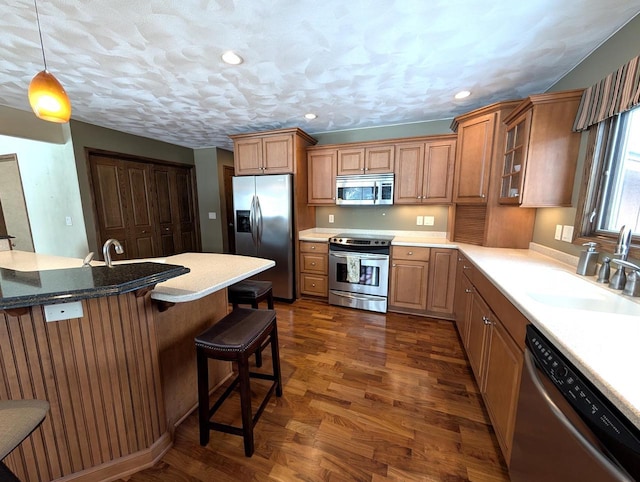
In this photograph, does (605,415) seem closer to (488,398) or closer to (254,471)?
(488,398)

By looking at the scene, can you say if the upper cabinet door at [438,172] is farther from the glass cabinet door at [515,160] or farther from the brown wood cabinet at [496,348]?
the brown wood cabinet at [496,348]

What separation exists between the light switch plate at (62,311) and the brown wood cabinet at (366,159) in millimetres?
2890

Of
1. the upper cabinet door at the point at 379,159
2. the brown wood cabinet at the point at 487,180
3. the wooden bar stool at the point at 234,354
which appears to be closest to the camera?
the wooden bar stool at the point at 234,354

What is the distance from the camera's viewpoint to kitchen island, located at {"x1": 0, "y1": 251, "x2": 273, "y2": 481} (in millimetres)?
1007

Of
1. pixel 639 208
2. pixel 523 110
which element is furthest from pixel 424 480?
pixel 523 110

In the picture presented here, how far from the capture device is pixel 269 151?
10.9 ft

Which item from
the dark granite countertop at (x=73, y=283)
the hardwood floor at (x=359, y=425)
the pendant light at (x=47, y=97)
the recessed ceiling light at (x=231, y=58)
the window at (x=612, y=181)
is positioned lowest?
the hardwood floor at (x=359, y=425)

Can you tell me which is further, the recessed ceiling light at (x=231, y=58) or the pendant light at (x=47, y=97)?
the recessed ceiling light at (x=231, y=58)

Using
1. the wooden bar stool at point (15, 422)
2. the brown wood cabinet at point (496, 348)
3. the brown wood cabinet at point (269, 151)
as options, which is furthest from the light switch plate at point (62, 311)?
the brown wood cabinet at point (269, 151)

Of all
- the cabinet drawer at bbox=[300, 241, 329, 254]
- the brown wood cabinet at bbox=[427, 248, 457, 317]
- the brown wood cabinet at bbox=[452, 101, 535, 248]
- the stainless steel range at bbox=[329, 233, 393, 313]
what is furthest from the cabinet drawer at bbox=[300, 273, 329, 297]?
the brown wood cabinet at bbox=[452, 101, 535, 248]

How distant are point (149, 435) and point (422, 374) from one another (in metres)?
1.84

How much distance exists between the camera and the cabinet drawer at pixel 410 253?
2843 mm

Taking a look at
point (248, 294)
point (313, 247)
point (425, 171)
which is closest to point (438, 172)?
point (425, 171)

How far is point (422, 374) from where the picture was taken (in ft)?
6.50
